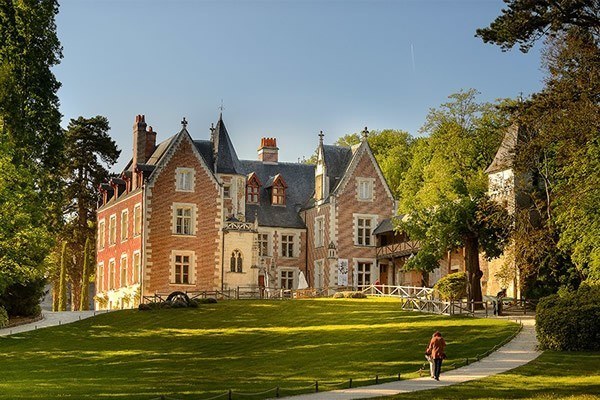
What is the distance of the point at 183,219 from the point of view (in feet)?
196

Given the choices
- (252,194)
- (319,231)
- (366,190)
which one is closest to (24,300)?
(252,194)

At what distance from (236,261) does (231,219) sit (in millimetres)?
2712

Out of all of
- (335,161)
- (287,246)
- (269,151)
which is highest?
(269,151)

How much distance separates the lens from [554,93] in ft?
112

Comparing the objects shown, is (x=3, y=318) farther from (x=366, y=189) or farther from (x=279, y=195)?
(x=366, y=189)

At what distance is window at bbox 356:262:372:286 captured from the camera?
6538 centimetres

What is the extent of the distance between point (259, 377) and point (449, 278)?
17159mm

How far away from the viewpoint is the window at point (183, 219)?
196ft

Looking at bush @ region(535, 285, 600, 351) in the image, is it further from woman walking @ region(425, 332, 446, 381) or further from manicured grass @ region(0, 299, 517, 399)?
woman walking @ region(425, 332, 446, 381)

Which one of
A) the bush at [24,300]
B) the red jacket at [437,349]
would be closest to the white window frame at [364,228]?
the bush at [24,300]

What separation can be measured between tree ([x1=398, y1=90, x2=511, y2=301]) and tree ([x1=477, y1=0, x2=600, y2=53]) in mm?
12790

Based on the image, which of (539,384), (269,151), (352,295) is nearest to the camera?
(539,384)

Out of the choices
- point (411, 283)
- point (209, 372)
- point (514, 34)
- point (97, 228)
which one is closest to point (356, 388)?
point (209, 372)

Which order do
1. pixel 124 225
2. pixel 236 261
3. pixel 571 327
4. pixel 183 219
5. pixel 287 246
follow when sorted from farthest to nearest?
pixel 287 246 < pixel 124 225 < pixel 236 261 < pixel 183 219 < pixel 571 327
